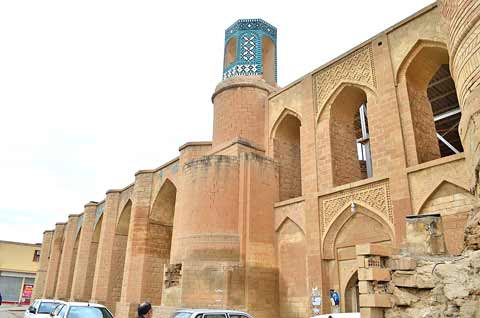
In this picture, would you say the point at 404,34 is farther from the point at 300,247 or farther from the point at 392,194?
the point at 300,247

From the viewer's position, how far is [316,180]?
437 inches

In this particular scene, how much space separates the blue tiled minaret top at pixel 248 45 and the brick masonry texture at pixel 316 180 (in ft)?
2.12

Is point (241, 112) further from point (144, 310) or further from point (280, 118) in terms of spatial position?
point (144, 310)

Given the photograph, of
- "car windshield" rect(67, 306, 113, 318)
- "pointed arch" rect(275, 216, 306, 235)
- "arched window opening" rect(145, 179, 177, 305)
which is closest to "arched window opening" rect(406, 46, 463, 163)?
"pointed arch" rect(275, 216, 306, 235)

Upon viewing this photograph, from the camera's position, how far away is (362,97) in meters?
11.7

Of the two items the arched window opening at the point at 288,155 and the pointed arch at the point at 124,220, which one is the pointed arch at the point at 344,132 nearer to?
the arched window opening at the point at 288,155

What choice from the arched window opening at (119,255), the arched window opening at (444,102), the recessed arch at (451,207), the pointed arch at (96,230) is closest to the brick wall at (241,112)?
the arched window opening at (444,102)

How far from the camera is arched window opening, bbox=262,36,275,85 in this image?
15.5m

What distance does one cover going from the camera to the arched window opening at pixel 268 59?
15519 millimetres

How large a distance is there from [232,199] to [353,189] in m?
3.52

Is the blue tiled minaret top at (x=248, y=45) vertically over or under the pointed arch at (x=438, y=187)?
over

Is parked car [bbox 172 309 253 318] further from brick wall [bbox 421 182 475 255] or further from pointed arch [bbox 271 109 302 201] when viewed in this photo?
pointed arch [bbox 271 109 302 201]

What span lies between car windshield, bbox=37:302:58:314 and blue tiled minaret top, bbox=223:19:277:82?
9.48m

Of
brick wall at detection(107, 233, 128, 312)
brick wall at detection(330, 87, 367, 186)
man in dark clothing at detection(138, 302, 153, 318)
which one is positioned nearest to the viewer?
man in dark clothing at detection(138, 302, 153, 318)
